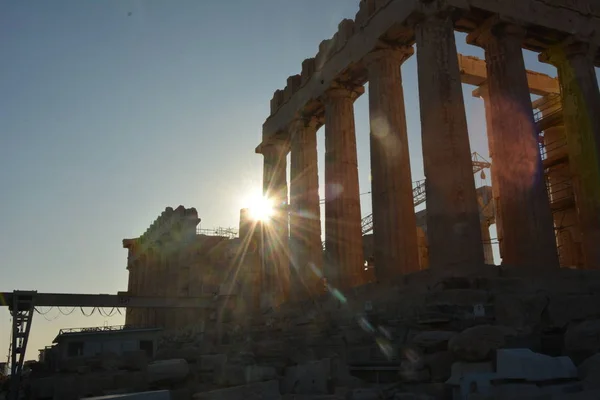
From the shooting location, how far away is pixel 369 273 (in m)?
30.2

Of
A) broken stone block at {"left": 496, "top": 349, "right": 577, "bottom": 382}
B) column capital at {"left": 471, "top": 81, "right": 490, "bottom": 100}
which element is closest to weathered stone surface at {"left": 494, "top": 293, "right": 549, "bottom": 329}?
broken stone block at {"left": 496, "top": 349, "right": 577, "bottom": 382}

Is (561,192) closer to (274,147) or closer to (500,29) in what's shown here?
(500,29)

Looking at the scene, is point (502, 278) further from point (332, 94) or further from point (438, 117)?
point (332, 94)

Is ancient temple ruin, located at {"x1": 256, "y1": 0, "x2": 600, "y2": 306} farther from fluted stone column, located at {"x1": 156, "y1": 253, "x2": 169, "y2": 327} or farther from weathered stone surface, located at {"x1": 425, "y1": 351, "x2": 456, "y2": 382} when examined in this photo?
fluted stone column, located at {"x1": 156, "y1": 253, "x2": 169, "y2": 327}

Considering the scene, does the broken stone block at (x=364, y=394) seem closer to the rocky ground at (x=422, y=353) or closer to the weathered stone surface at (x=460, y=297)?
the rocky ground at (x=422, y=353)

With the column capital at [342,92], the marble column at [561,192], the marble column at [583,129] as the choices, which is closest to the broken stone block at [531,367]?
the marble column at [583,129]

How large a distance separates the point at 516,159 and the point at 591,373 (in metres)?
10.3

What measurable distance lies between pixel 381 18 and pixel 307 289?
35.1 feet

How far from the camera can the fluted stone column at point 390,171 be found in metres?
17.7

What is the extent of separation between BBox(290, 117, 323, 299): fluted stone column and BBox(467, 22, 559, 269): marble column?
340 inches

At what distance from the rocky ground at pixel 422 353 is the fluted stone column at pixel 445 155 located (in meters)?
0.74

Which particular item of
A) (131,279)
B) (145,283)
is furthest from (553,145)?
(131,279)

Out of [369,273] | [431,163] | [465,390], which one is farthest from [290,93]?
[465,390]

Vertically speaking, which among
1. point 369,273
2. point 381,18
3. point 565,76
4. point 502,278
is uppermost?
point 381,18
